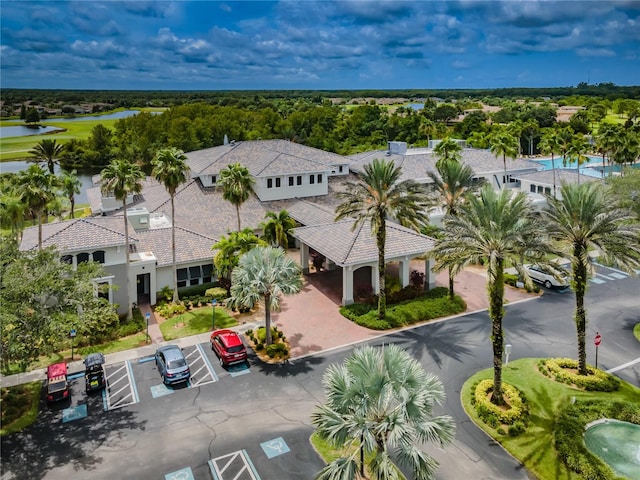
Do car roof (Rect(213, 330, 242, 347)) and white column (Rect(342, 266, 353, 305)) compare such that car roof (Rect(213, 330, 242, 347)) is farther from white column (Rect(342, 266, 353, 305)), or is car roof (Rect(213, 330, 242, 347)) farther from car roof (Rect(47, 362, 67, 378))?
white column (Rect(342, 266, 353, 305))

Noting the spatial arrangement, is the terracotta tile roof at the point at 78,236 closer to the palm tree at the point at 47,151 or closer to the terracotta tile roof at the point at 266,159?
the terracotta tile roof at the point at 266,159

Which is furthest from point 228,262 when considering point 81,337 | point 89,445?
point 89,445

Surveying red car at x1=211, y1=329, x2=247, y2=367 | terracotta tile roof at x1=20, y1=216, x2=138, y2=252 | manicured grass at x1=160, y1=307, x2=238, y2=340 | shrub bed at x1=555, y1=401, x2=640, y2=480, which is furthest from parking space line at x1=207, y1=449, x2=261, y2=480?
terracotta tile roof at x1=20, y1=216, x2=138, y2=252

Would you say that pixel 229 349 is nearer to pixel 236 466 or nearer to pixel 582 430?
pixel 236 466

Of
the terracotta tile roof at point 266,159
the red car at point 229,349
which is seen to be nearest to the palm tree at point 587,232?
the red car at point 229,349

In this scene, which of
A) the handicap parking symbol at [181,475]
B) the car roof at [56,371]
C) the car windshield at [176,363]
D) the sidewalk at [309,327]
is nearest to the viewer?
the handicap parking symbol at [181,475]
